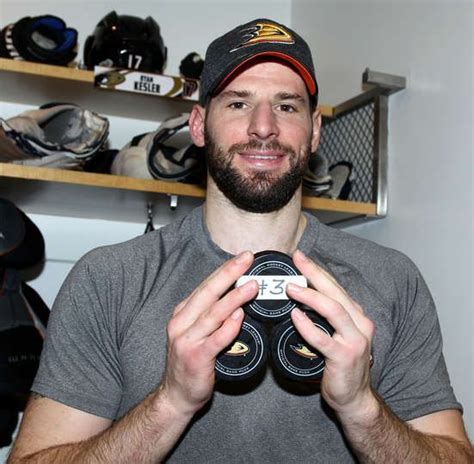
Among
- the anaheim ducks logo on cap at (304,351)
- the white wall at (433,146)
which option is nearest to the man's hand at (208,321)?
the anaheim ducks logo on cap at (304,351)

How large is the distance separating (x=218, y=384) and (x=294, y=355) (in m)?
0.20

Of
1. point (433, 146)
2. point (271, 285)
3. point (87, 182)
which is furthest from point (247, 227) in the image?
point (433, 146)

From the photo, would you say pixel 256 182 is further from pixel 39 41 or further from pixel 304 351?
pixel 39 41

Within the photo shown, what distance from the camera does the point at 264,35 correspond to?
4.41 ft

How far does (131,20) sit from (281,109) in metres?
0.79

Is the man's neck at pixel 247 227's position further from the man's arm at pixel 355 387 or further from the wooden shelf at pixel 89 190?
the wooden shelf at pixel 89 190

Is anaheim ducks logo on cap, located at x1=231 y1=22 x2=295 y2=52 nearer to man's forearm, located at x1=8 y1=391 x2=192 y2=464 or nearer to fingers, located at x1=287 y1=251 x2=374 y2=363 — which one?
fingers, located at x1=287 y1=251 x2=374 y2=363

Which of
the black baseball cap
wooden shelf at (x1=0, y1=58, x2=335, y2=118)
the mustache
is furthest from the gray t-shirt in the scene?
wooden shelf at (x1=0, y1=58, x2=335, y2=118)

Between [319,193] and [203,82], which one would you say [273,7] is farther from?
[203,82]

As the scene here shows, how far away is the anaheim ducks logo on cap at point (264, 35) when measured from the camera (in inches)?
52.5

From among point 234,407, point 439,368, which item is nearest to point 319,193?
point 439,368

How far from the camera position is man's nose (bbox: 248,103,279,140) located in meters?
1.28

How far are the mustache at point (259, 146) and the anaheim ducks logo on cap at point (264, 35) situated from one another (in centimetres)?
17

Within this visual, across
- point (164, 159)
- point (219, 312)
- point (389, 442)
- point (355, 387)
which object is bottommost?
point (389, 442)
